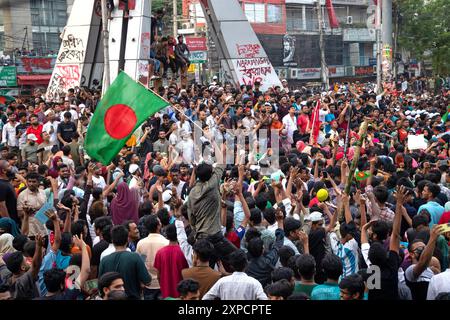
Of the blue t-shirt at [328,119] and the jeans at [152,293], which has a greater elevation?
the blue t-shirt at [328,119]


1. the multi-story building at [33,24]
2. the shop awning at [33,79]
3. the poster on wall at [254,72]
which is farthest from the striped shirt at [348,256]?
the multi-story building at [33,24]

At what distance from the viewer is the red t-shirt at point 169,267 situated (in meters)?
7.13

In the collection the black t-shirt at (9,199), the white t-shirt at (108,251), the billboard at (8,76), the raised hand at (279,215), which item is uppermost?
the billboard at (8,76)

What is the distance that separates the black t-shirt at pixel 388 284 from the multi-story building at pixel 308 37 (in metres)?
39.1

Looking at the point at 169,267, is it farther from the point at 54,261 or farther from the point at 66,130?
the point at 66,130

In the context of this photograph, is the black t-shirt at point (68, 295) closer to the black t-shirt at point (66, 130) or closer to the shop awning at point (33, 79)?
the black t-shirt at point (66, 130)

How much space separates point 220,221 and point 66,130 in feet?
26.2

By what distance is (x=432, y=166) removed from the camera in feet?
38.8

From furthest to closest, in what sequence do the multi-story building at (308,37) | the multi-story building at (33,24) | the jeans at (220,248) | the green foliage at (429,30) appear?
the multi-story building at (308,37) < the green foliage at (429,30) < the multi-story building at (33,24) < the jeans at (220,248)

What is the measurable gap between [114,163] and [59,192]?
64.8 inches

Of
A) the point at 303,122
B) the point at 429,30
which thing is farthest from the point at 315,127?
the point at 429,30

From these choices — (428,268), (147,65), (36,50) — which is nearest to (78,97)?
(147,65)

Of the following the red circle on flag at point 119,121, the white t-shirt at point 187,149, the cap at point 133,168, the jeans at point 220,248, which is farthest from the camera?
the white t-shirt at point 187,149

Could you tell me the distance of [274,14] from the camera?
5025cm
